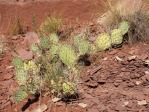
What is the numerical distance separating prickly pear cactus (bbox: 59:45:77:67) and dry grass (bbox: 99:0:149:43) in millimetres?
949

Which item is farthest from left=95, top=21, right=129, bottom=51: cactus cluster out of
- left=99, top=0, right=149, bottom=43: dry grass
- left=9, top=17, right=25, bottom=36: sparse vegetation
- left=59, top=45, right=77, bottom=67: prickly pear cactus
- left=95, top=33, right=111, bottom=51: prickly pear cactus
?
left=9, top=17, right=25, bottom=36: sparse vegetation

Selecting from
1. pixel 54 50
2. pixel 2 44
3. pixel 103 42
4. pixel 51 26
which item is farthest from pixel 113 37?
pixel 2 44

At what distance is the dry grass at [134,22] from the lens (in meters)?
4.50

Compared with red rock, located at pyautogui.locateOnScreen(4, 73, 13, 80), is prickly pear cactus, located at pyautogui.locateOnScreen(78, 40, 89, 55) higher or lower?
higher

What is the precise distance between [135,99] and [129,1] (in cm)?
184

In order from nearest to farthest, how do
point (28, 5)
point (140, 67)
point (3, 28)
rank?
point (140, 67), point (3, 28), point (28, 5)

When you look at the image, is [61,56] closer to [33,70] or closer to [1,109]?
[33,70]

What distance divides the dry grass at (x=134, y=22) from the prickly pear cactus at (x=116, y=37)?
174 millimetres

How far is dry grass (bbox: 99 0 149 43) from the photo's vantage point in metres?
4.50

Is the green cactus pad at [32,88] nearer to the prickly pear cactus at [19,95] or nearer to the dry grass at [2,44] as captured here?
the prickly pear cactus at [19,95]

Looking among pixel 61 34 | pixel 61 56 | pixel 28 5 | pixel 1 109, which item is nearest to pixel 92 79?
pixel 61 56

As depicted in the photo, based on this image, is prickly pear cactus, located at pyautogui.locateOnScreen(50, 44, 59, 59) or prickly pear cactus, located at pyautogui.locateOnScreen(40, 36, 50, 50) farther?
prickly pear cactus, located at pyautogui.locateOnScreen(40, 36, 50, 50)

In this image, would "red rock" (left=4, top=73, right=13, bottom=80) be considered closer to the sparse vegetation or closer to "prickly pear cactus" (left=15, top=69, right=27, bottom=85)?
"prickly pear cactus" (left=15, top=69, right=27, bottom=85)

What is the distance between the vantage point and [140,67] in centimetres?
391
